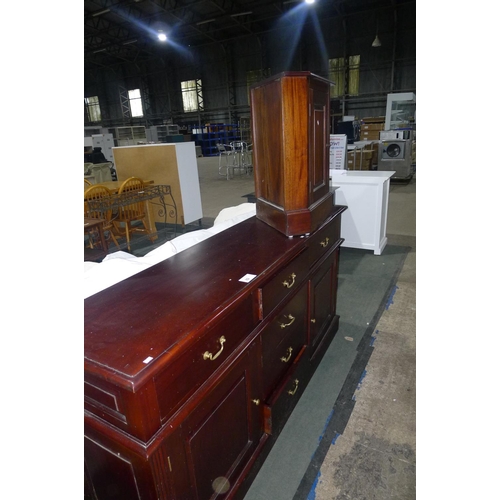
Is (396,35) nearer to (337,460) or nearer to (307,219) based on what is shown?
(307,219)

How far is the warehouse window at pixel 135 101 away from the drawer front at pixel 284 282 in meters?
18.2

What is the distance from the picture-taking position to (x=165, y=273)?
48.5 inches

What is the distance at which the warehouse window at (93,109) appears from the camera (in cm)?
1847

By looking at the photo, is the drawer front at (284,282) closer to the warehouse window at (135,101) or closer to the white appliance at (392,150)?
the white appliance at (392,150)

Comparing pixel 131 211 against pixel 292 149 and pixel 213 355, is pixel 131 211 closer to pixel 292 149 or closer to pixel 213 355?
pixel 292 149

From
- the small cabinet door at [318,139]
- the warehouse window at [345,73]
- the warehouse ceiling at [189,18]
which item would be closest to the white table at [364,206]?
the small cabinet door at [318,139]

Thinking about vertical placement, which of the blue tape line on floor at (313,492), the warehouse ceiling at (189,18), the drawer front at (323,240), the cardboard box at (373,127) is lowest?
the blue tape line on floor at (313,492)

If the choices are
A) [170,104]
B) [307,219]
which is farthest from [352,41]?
[307,219]

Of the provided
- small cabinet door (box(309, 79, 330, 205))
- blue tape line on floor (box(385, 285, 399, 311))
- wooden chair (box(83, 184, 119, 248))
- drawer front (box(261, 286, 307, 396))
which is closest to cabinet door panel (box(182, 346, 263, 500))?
drawer front (box(261, 286, 307, 396))

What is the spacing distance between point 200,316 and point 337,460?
41.3 inches

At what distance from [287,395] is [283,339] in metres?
0.30

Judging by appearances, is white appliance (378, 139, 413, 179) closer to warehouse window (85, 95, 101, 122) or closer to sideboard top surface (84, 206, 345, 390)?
sideboard top surface (84, 206, 345, 390)

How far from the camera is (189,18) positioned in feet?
38.4
